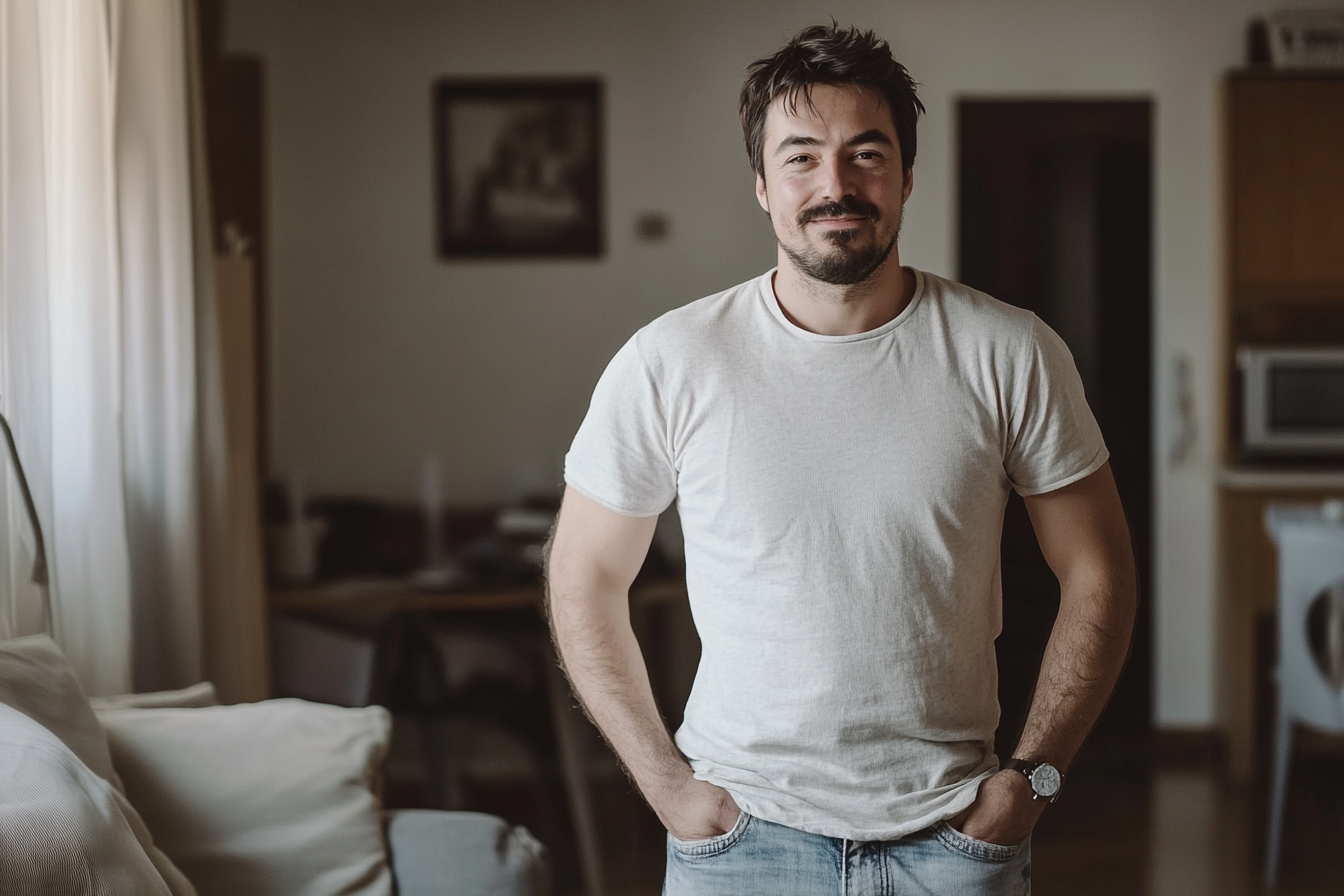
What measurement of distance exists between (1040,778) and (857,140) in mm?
738

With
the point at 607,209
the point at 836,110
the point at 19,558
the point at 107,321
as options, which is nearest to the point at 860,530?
the point at 836,110

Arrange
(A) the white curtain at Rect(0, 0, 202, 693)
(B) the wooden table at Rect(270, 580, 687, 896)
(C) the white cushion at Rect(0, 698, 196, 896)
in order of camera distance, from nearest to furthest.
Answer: (C) the white cushion at Rect(0, 698, 196, 896), (A) the white curtain at Rect(0, 0, 202, 693), (B) the wooden table at Rect(270, 580, 687, 896)

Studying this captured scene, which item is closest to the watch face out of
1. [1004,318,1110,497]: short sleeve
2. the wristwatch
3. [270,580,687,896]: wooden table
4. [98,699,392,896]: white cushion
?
the wristwatch

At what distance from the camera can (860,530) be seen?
1.34 meters

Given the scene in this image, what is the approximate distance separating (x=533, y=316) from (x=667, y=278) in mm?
484

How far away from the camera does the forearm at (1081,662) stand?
4.67ft

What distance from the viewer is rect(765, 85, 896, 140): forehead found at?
4.55 ft

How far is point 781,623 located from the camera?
1.36 meters

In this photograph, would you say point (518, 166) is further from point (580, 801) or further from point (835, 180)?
point (835, 180)

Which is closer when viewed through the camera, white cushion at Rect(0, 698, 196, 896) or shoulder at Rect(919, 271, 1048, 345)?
white cushion at Rect(0, 698, 196, 896)

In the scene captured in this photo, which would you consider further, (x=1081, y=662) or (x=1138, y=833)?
(x=1138, y=833)

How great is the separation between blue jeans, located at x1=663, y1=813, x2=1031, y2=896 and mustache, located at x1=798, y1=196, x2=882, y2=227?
0.67 m

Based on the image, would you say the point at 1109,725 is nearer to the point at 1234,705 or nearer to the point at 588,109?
the point at 1234,705

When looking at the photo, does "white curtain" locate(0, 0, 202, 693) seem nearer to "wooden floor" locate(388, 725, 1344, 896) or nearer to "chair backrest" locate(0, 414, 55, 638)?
"chair backrest" locate(0, 414, 55, 638)
